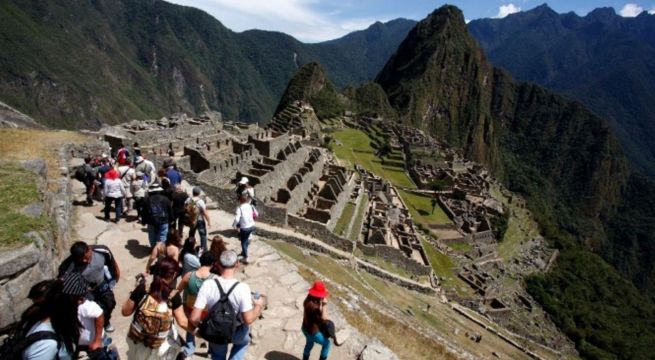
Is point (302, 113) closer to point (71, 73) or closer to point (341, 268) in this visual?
point (341, 268)

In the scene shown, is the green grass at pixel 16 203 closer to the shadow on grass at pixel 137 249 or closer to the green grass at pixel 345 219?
the shadow on grass at pixel 137 249

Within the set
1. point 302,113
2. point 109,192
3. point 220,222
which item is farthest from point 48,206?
point 302,113

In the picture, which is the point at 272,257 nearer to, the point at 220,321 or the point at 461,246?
the point at 220,321

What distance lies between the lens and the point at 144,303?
5.96m

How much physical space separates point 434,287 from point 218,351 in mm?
31295

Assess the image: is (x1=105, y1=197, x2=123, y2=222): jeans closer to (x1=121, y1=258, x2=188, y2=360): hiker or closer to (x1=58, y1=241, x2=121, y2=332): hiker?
(x1=58, y1=241, x2=121, y2=332): hiker

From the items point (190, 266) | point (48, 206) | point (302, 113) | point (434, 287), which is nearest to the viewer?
point (190, 266)

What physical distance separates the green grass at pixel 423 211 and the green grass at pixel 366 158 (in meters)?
5.48

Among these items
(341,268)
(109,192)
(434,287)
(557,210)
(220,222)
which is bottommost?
(557,210)

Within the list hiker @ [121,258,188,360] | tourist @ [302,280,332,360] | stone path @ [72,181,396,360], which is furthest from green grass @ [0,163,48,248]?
tourist @ [302,280,332,360]

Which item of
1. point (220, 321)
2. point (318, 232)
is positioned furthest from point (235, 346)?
point (318, 232)

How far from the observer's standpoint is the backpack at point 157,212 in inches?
423

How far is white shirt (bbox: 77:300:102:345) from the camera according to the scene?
606 centimetres

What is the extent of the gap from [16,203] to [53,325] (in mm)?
5208
